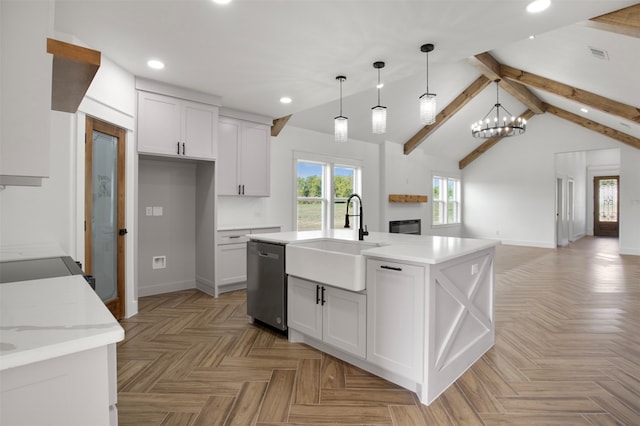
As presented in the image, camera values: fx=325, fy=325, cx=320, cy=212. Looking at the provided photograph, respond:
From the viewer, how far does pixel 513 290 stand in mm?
4508

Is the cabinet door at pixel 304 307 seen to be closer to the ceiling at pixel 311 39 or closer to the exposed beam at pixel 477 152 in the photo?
the ceiling at pixel 311 39

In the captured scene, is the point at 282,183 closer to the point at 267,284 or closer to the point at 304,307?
the point at 267,284

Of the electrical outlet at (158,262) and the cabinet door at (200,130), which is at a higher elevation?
the cabinet door at (200,130)

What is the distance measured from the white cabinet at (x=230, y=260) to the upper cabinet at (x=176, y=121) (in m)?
1.05

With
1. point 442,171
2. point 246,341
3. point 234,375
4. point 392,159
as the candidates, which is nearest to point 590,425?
point 234,375

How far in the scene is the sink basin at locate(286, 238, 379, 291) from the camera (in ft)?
7.26

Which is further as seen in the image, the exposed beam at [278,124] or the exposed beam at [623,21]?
the exposed beam at [278,124]

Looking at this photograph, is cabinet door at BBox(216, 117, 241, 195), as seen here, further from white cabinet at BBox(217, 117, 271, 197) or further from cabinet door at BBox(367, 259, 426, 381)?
cabinet door at BBox(367, 259, 426, 381)

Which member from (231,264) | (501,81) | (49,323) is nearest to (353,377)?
(49,323)

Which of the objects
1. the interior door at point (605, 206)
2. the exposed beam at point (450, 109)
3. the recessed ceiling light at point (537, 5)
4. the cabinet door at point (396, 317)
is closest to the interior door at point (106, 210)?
the cabinet door at point (396, 317)

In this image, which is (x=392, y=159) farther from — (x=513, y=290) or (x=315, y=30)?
(x=315, y=30)

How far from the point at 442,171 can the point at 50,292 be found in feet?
31.2

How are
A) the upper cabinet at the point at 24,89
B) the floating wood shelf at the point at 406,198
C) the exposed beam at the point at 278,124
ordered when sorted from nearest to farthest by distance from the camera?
the upper cabinet at the point at 24,89 → the exposed beam at the point at 278,124 → the floating wood shelf at the point at 406,198

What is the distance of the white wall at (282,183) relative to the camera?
4.98m
